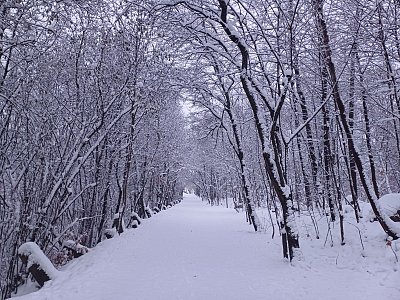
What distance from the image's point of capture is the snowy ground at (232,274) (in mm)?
5633

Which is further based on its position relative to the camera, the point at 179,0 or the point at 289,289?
the point at 179,0

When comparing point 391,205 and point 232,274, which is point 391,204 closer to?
point 391,205

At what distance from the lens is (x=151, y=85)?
1234 cm

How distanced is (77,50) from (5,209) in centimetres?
456

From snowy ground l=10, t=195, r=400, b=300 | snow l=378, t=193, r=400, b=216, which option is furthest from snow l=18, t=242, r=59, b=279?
snow l=378, t=193, r=400, b=216

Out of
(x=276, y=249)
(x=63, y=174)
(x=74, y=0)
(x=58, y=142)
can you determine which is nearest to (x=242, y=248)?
(x=276, y=249)

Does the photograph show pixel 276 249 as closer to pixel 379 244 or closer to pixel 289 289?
pixel 379 244

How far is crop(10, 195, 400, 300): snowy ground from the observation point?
222 inches

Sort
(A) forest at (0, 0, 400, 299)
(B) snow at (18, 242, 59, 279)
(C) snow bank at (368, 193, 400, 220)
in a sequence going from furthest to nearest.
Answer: (C) snow bank at (368, 193, 400, 220) < (A) forest at (0, 0, 400, 299) < (B) snow at (18, 242, 59, 279)

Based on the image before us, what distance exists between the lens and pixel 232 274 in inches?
272

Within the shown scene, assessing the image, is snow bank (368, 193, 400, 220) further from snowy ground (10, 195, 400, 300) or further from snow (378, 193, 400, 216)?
snowy ground (10, 195, 400, 300)

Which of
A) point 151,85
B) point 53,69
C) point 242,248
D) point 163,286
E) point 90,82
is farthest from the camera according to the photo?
point 151,85

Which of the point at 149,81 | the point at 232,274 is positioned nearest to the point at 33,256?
the point at 232,274

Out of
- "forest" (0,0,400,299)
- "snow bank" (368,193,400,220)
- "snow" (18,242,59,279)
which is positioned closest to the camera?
"snow" (18,242,59,279)
